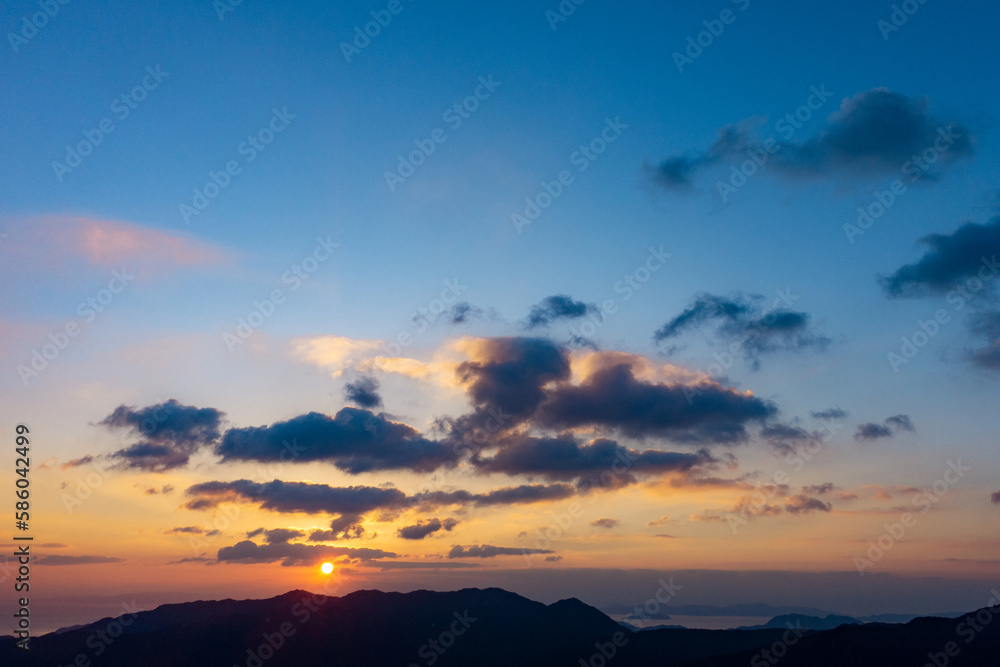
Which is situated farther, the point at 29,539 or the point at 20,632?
the point at 20,632

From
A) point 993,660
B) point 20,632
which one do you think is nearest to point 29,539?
point 20,632

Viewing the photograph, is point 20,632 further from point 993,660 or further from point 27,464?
point 993,660

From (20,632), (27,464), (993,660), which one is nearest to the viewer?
(27,464)

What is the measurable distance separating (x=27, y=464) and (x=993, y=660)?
235319 millimetres

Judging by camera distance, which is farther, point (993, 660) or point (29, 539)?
point (993, 660)

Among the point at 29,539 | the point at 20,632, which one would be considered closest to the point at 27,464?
the point at 29,539

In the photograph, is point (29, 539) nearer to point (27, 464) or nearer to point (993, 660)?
point (27, 464)

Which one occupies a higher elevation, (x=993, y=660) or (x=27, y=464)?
(x=27, y=464)

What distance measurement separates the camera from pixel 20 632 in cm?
10388

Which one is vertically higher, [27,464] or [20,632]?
[27,464]

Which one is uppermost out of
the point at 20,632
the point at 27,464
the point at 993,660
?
the point at 27,464

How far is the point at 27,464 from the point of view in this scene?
86.6 metres

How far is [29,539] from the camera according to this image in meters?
89.4

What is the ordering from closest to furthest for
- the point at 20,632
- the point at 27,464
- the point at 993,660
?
the point at 27,464 → the point at 20,632 → the point at 993,660
